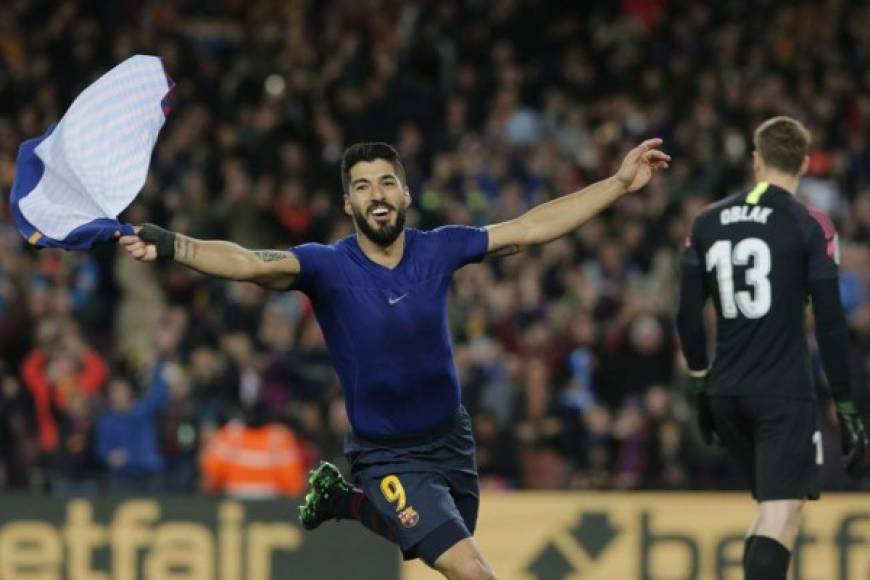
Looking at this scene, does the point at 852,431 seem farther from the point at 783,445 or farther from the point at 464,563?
the point at 464,563

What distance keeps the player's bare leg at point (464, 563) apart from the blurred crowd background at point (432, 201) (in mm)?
5295

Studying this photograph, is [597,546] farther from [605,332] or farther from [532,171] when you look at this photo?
[532,171]

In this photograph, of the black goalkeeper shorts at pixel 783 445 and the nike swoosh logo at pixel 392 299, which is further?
the black goalkeeper shorts at pixel 783 445

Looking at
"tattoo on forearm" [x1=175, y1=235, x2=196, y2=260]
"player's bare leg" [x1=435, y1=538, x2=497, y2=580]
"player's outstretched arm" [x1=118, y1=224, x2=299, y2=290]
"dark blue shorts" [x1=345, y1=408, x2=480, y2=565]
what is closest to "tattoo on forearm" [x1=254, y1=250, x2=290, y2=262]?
"player's outstretched arm" [x1=118, y1=224, x2=299, y2=290]

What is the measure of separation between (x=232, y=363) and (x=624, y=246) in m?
3.52

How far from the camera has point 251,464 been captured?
13.1m

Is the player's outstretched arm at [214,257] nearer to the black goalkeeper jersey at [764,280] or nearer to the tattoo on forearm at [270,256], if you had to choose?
the tattoo on forearm at [270,256]

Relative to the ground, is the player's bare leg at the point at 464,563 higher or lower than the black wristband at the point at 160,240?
lower

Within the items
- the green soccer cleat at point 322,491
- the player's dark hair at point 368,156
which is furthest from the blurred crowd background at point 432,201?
the player's dark hair at point 368,156

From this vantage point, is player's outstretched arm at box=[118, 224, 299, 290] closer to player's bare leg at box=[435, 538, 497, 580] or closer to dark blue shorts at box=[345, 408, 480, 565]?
dark blue shorts at box=[345, 408, 480, 565]

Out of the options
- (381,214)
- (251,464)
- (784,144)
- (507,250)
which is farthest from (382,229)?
(251,464)

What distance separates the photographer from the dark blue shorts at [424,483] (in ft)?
24.5

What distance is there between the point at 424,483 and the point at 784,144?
218 cm

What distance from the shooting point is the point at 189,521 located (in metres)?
12.0
